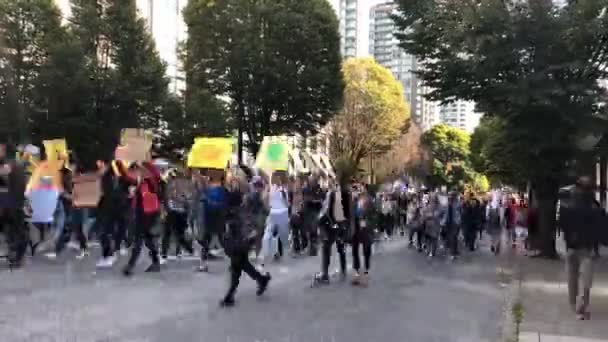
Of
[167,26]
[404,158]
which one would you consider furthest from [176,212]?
[404,158]

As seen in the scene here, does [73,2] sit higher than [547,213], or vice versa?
[73,2]

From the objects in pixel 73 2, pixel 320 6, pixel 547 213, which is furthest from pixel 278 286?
pixel 320 6

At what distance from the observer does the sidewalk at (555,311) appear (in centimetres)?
800

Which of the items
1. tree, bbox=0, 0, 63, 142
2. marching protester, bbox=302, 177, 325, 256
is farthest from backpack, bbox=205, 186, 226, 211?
tree, bbox=0, 0, 63, 142

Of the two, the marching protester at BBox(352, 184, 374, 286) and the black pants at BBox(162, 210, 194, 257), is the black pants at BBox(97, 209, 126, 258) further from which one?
the marching protester at BBox(352, 184, 374, 286)

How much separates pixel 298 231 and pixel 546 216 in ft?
20.5

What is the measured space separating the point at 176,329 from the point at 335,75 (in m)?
32.8

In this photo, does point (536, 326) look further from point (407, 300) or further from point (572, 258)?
point (407, 300)

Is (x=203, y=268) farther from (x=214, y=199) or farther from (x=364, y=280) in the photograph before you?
(x=364, y=280)

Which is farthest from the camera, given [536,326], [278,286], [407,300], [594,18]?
[594,18]

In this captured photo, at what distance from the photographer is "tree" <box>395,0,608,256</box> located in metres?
15.8

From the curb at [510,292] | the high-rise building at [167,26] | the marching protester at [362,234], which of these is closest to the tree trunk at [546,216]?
the curb at [510,292]

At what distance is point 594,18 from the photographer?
1548 centimetres

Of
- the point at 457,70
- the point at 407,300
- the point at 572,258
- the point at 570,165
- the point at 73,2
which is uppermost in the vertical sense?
the point at 73,2
